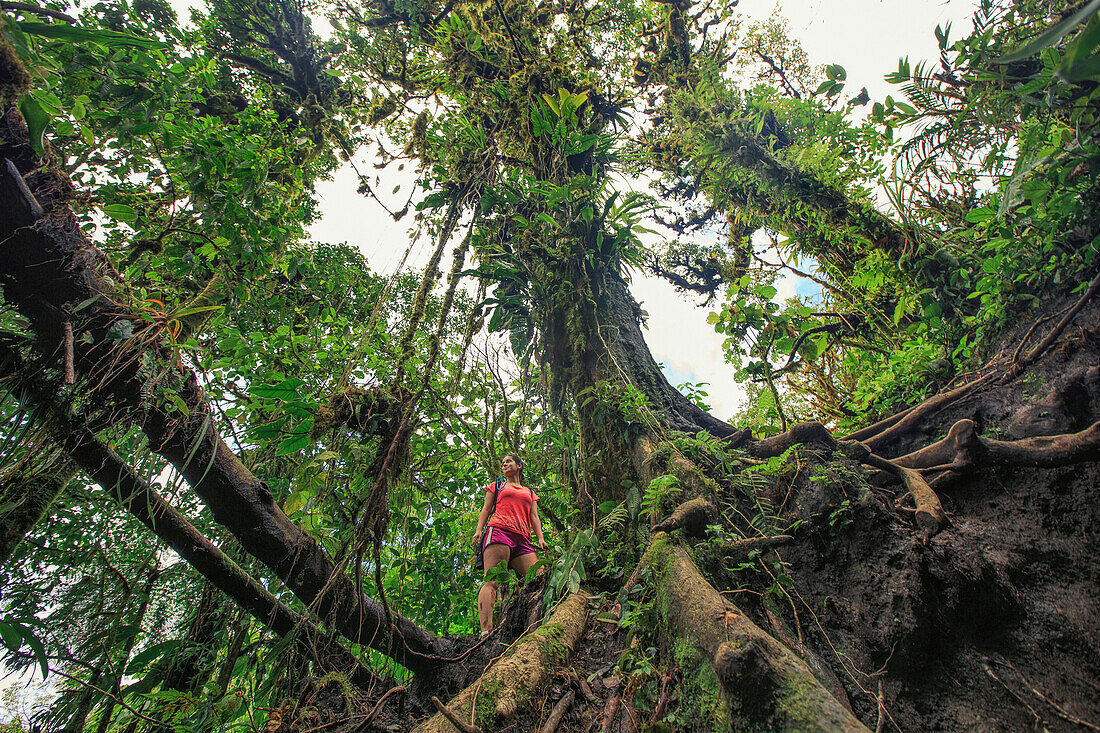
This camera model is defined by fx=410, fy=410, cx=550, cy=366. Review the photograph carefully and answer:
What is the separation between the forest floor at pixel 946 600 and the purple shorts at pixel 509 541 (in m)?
1.14

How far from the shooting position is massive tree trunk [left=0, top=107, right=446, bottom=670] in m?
1.56

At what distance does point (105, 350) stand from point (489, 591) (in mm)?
2427

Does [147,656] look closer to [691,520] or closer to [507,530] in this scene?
[507,530]

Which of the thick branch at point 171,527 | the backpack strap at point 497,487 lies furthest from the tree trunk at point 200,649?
the backpack strap at point 497,487

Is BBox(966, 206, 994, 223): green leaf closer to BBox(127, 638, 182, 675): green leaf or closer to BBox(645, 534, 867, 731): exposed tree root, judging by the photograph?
BBox(645, 534, 867, 731): exposed tree root

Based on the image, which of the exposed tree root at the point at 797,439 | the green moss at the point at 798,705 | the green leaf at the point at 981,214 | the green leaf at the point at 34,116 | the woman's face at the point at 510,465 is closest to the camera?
the green moss at the point at 798,705

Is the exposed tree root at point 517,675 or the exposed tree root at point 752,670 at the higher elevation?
the exposed tree root at point 752,670

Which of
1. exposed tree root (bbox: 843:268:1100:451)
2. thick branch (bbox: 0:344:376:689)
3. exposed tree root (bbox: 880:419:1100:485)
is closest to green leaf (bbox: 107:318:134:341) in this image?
thick branch (bbox: 0:344:376:689)

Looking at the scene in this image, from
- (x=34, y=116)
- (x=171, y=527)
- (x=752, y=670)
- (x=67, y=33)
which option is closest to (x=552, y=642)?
(x=752, y=670)

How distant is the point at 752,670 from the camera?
43.8 inches

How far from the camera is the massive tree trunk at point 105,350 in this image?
1562 millimetres

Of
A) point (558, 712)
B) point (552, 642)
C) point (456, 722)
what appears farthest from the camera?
point (552, 642)

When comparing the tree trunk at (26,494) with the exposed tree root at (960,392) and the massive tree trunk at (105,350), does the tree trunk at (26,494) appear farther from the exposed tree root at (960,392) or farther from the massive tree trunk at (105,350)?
the exposed tree root at (960,392)

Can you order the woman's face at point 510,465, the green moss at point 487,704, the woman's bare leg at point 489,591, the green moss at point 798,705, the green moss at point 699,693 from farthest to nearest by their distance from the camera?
the woman's face at point 510,465, the woman's bare leg at point 489,591, the green moss at point 487,704, the green moss at point 699,693, the green moss at point 798,705
